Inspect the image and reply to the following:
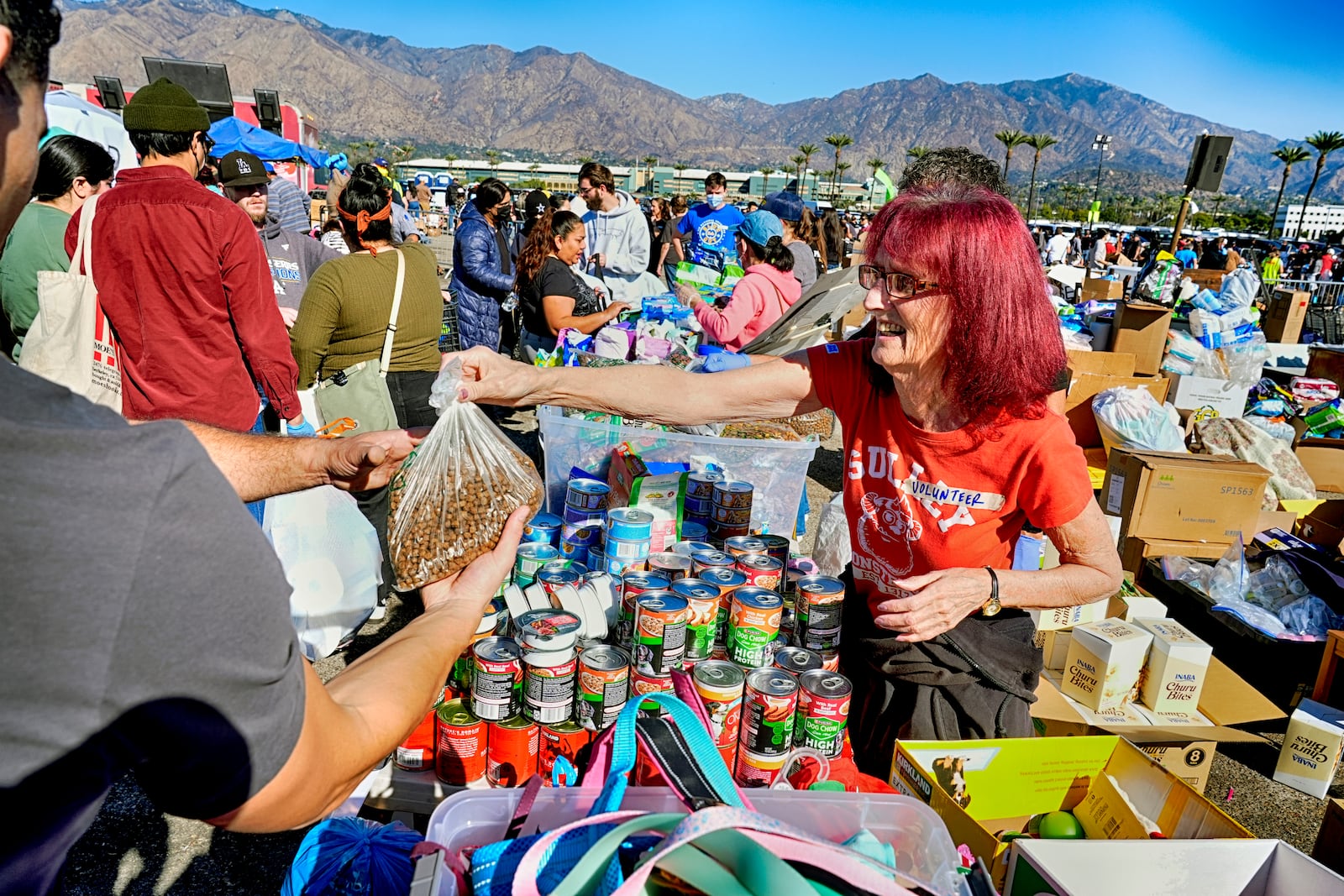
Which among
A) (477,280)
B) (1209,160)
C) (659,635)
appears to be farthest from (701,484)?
(1209,160)

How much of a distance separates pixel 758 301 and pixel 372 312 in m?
2.67

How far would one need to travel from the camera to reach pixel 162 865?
259 cm

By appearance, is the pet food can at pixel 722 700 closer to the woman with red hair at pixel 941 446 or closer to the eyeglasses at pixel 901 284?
the woman with red hair at pixel 941 446

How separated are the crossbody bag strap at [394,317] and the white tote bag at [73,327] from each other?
3.69ft

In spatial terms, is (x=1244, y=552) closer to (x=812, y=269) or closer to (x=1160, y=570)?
(x=1160, y=570)

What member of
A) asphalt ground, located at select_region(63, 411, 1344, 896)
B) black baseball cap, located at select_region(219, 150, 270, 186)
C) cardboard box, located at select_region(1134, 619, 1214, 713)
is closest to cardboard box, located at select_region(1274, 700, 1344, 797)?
asphalt ground, located at select_region(63, 411, 1344, 896)

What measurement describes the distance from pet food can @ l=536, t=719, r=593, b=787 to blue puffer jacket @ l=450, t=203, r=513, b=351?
4854 mm

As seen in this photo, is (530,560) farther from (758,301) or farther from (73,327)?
(758,301)

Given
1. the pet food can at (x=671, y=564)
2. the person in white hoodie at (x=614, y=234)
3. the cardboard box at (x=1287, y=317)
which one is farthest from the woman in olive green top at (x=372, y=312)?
the cardboard box at (x=1287, y=317)

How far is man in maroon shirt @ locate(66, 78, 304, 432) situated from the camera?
304cm

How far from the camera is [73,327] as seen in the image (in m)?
3.07

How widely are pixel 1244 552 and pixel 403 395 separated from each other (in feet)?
16.7

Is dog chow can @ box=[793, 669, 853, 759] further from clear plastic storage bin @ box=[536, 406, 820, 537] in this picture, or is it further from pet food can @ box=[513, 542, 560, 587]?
clear plastic storage bin @ box=[536, 406, 820, 537]

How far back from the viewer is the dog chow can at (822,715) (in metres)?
1.88
